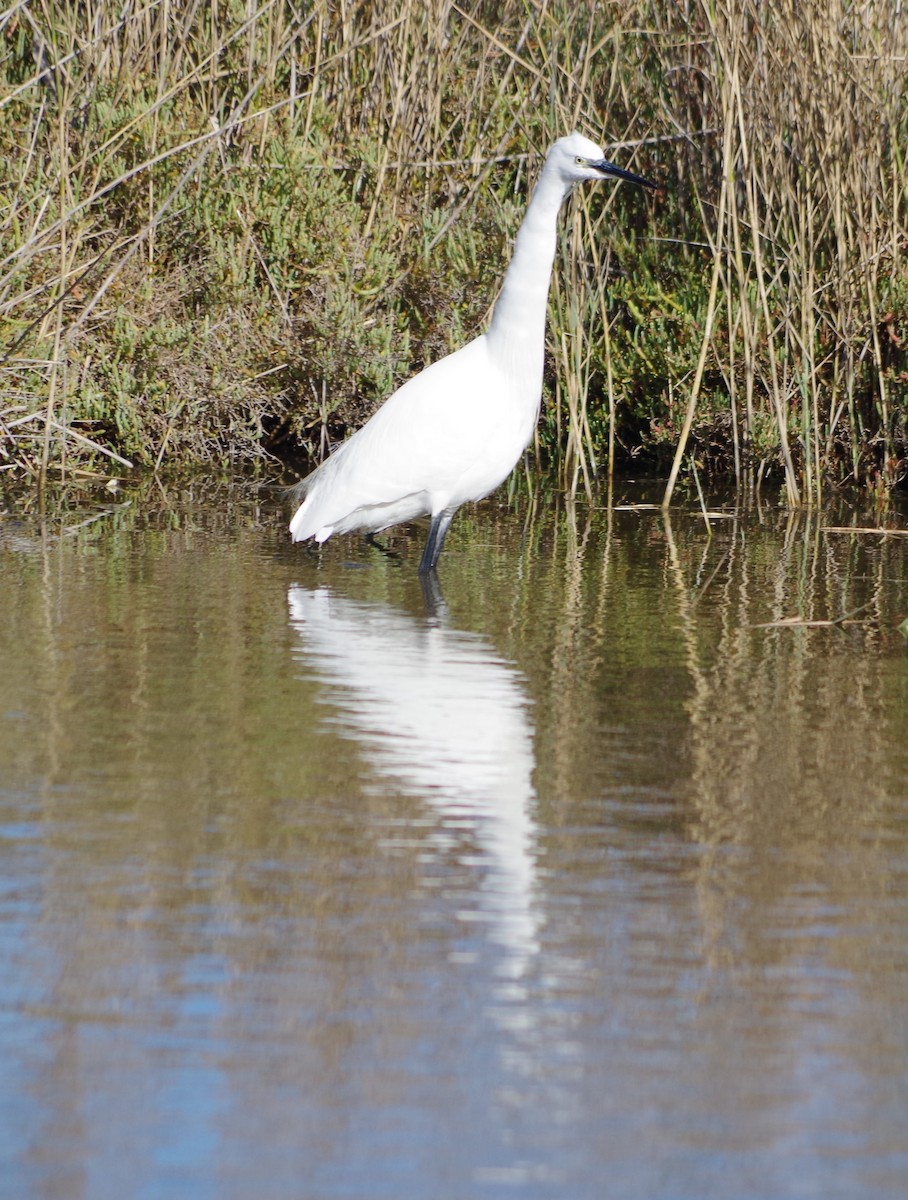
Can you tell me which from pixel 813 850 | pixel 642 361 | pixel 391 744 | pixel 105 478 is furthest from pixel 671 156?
pixel 813 850

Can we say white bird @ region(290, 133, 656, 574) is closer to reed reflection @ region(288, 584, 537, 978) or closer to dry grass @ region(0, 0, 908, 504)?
reed reflection @ region(288, 584, 537, 978)

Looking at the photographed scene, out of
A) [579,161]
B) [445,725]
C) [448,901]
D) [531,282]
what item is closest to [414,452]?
[531,282]

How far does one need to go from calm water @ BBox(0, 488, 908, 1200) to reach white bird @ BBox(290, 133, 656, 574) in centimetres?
65

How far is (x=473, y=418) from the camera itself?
222 inches

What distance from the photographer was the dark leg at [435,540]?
5660 mm

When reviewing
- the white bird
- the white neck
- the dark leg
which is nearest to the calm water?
the dark leg

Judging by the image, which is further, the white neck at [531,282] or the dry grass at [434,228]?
the dry grass at [434,228]

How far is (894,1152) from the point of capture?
196 centimetres

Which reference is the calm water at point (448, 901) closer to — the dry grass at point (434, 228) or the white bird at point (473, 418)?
the white bird at point (473, 418)

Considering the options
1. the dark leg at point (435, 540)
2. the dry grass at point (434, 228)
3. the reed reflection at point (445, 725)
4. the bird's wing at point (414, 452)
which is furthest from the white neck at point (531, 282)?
the dry grass at point (434, 228)

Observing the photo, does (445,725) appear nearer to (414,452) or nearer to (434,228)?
(414,452)

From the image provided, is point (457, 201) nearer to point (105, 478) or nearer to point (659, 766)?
point (105, 478)

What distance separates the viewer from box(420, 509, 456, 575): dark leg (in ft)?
18.6

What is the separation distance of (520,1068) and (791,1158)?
36 centimetres
